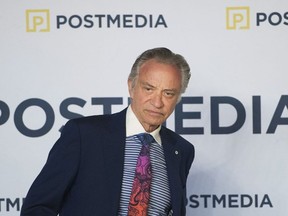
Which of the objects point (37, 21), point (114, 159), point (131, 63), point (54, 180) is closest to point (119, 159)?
point (114, 159)

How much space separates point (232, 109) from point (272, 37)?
31 centimetres

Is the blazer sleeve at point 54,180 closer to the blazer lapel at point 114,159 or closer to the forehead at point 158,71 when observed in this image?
the blazer lapel at point 114,159

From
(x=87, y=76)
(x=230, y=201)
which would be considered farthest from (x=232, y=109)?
(x=87, y=76)

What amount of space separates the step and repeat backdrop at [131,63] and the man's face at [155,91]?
0.79 meters

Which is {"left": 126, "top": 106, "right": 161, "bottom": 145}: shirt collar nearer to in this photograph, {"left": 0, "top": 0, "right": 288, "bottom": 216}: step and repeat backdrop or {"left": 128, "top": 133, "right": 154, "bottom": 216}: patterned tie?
{"left": 128, "top": 133, "right": 154, "bottom": 216}: patterned tie

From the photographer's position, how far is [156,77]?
1446 millimetres

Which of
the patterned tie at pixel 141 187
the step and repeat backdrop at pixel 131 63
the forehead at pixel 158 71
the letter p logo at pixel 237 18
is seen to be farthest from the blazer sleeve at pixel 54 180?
the letter p logo at pixel 237 18

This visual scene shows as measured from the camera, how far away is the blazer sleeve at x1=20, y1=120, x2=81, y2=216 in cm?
135

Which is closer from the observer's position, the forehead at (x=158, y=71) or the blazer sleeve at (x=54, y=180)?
the blazer sleeve at (x=54, y=180)

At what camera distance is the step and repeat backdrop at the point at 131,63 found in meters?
2.25

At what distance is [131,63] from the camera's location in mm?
2258

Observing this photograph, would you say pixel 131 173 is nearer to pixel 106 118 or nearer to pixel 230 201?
pixel 106 118

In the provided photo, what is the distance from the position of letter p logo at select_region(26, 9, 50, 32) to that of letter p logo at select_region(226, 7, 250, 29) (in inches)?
26.6

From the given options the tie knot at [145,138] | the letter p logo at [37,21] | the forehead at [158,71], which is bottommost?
the tie knot at [145,138]
